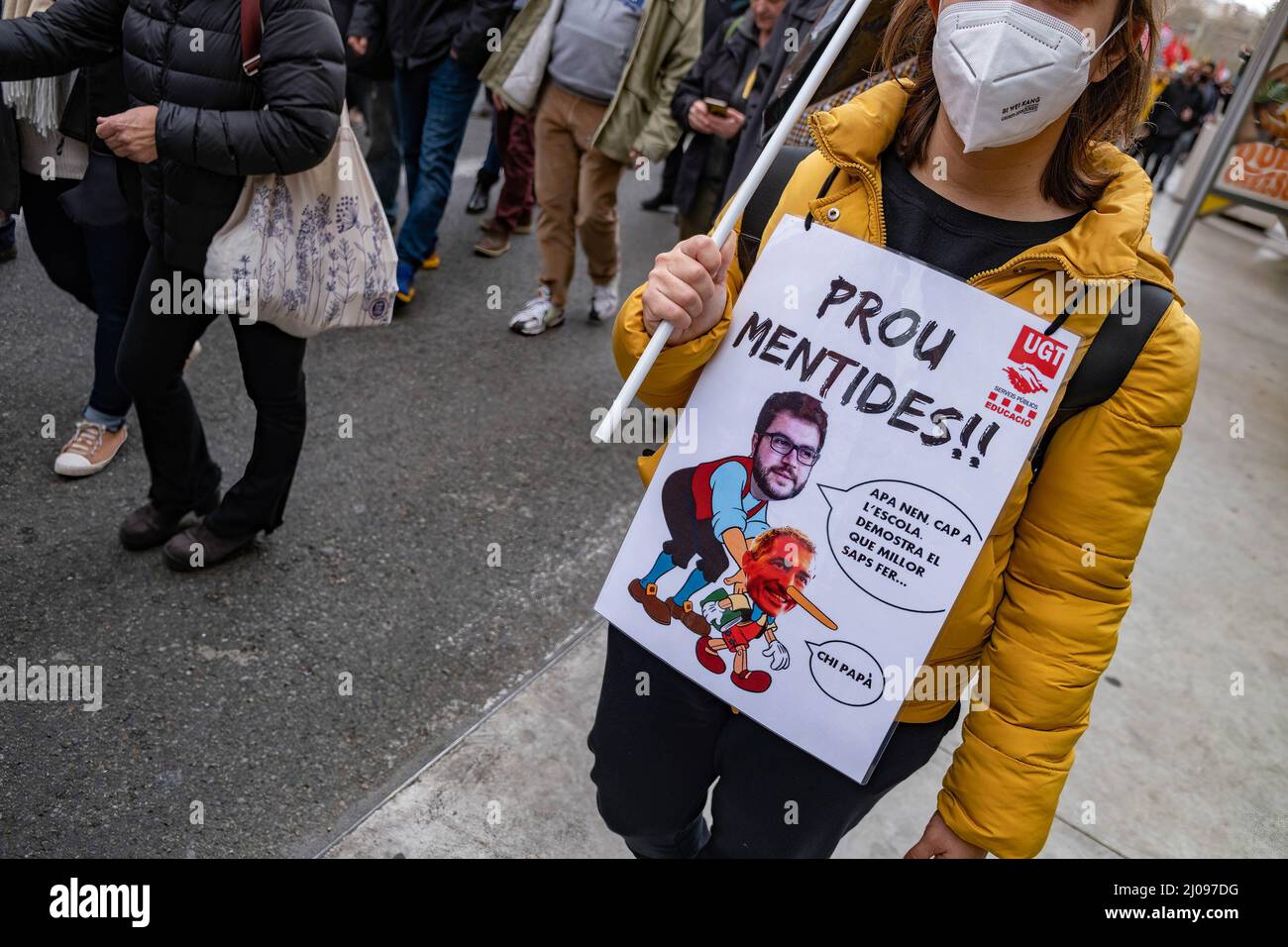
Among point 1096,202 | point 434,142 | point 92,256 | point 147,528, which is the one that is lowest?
point 147,528

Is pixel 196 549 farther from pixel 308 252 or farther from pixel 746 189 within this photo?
pixel 746 189

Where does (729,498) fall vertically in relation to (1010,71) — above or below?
below

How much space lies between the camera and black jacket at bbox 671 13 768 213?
14.2 ft

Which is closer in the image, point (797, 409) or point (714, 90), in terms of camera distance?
point (797, 409)

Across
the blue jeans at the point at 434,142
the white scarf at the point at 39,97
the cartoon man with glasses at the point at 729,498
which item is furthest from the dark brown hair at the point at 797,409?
the blue jeans at the point at 434,142

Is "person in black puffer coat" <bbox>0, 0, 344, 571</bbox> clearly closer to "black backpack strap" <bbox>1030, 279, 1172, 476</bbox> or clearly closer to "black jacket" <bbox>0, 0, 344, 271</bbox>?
"black jacket" <bbox>0, 0, 344, 271</bbox>

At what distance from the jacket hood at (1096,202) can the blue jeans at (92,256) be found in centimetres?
237

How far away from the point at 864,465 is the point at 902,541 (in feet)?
0.40

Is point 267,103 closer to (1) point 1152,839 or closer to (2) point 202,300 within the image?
(2) point 202,300

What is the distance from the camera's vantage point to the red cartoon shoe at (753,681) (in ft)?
5.19

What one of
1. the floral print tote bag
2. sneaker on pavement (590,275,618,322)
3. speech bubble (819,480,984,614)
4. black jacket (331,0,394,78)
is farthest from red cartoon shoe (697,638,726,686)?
black jacket (331,0,394,78)

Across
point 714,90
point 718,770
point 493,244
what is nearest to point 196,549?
point 718,770

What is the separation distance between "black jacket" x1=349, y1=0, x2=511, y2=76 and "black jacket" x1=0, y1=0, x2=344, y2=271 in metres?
2.51

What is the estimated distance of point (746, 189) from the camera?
57.7 inches
